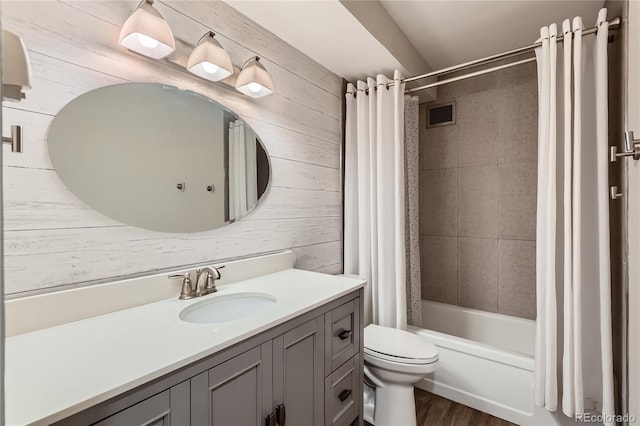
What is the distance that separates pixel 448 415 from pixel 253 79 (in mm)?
2210

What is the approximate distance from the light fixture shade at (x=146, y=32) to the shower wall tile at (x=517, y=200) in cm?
251

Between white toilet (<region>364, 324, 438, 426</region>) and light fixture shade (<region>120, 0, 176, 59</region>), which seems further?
white toilet (<region>364, 324, 438, 426</region>)

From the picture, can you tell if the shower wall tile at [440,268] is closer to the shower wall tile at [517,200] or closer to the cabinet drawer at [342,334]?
the shower wall tile at [517,200]

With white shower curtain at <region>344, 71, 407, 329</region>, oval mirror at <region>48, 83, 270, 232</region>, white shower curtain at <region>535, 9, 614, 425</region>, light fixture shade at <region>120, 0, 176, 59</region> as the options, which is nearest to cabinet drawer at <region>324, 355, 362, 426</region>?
white shower curtain at <region>344, 71, 407, 329</region>

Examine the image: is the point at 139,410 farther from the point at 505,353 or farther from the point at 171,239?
the point at 505,353

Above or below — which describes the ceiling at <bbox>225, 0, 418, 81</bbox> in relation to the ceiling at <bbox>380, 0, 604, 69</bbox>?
below

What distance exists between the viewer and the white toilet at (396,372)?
161cm

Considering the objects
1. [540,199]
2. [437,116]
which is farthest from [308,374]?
[437,116]

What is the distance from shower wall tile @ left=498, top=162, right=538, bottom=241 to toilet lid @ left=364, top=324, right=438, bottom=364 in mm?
1334

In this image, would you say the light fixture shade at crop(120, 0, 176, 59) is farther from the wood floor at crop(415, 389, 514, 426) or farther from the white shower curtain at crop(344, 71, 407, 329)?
the wood floor at crop(415, 389, 514, 426)

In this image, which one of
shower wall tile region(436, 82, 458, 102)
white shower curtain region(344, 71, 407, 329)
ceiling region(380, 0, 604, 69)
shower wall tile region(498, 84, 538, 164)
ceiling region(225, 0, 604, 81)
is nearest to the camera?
ceiling region(225, 0, 604, 81)

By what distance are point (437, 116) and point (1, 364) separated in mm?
3097

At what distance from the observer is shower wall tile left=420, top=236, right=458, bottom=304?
2.82m

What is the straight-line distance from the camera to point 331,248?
2.33 metres
